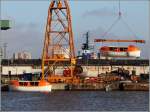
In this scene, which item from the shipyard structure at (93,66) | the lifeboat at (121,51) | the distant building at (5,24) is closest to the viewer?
the distant building at (5,24)

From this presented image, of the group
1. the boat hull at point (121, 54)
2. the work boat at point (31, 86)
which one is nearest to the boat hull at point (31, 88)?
the work boat at point (31, 86)

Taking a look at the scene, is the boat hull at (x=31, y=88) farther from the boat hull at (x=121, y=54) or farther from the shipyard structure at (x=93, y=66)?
the boat hull at (x=121, y=54)

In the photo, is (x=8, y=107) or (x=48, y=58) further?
(x=48, y=58)

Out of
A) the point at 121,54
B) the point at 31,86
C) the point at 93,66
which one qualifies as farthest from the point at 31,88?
the point at 93,66

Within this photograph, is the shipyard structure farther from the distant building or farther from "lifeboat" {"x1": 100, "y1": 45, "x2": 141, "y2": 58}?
the distant building

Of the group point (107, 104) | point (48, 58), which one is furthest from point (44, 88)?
point (107, 104)

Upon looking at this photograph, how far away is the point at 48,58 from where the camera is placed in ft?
274

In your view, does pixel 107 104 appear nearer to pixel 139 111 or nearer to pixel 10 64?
pixel 139 111

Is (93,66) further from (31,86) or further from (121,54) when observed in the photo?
(31,86)

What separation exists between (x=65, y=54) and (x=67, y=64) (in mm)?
6454

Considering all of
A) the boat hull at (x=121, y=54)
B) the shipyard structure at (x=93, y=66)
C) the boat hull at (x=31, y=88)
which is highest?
the boat hull at (x=121, y=54)

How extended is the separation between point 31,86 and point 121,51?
17.2 metres

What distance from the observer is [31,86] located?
8100cm

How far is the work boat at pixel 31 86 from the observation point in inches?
3136
